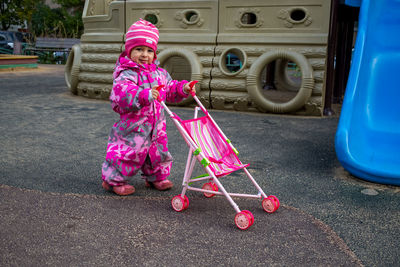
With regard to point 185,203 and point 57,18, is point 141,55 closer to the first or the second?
point 185,203

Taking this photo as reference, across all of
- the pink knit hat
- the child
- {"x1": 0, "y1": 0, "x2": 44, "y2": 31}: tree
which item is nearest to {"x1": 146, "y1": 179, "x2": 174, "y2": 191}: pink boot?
the child

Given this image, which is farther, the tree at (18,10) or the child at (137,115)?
the tree at (18,10)

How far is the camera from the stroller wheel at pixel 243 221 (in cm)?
278

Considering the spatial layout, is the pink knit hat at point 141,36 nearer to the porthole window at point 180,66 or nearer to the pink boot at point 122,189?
the pink boot at point 122,189

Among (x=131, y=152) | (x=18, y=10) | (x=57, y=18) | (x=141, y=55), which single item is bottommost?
(x=131, y=152)

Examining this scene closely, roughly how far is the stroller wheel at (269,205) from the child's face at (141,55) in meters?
1.41

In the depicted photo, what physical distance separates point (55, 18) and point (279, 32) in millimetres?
26874

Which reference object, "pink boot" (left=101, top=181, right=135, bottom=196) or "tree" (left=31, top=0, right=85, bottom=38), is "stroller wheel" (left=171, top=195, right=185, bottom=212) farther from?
"tree" (left=31, top=0, right=85, bottom=38)

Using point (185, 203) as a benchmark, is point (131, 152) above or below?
above

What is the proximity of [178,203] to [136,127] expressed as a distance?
70 cm

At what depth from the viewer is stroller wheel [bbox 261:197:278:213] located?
310 cm

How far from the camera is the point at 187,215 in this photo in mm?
3057

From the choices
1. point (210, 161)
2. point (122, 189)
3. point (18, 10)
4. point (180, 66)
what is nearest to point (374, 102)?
point (210, 161)

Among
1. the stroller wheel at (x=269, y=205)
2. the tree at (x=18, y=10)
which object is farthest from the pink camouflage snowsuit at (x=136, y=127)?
the tree at (x=18, y=10)
